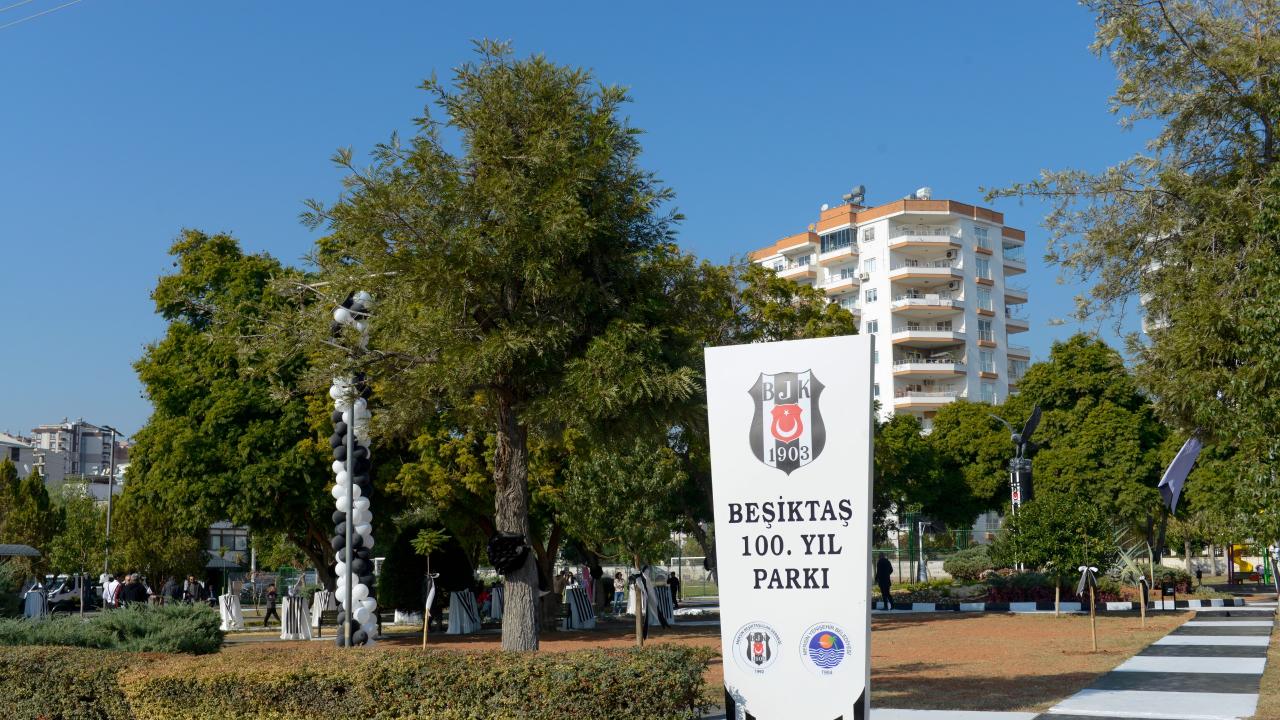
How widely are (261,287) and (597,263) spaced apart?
19.3m

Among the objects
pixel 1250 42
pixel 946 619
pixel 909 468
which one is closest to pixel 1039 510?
pixel 946 619

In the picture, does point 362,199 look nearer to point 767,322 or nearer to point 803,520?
point 803,520

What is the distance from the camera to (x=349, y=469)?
1448cm

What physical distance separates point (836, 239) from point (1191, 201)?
80334 millimetres

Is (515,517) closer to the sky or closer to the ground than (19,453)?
closer to the ground

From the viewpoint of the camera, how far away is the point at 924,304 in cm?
9200

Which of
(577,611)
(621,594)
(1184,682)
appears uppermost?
(1184,682)

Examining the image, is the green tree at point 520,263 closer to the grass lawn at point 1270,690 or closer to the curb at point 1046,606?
the grass lawn at point 1270,690

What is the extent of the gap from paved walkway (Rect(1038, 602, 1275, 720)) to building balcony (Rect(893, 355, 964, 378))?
69.3 meters

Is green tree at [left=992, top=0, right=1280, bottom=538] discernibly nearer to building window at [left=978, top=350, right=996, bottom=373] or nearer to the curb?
the curb

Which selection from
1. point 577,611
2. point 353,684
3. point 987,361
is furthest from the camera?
point 987,361

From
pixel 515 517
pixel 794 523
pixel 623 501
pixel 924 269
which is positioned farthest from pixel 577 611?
pixel 924 269

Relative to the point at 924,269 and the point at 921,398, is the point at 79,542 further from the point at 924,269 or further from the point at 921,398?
the point at 924,269

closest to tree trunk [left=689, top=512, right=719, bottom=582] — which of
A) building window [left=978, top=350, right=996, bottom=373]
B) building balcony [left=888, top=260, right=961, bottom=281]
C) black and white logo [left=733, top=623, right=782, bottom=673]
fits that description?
black and white logo [left=733, top=623, right=782, bottom=673]
